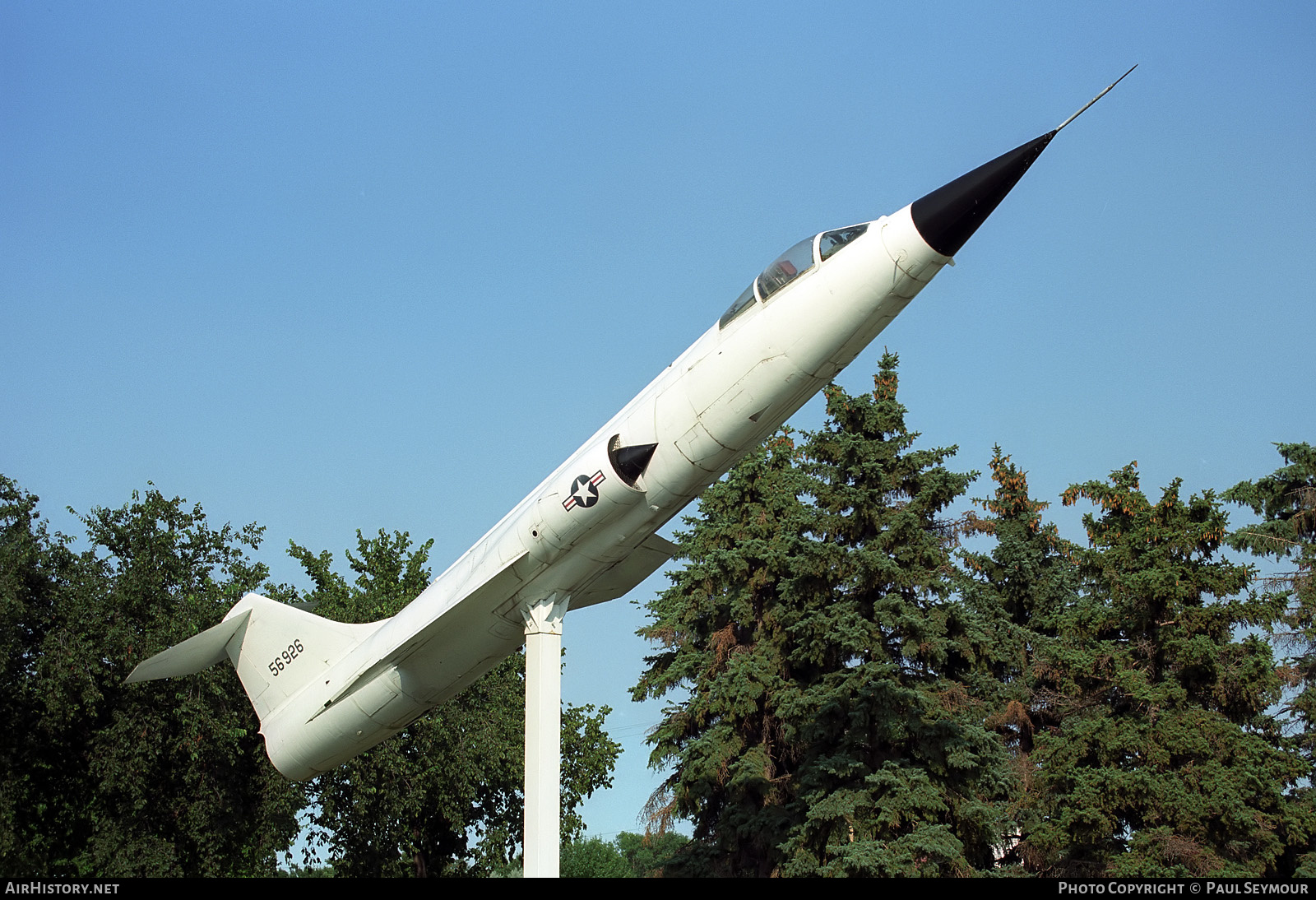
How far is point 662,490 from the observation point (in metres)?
10.6


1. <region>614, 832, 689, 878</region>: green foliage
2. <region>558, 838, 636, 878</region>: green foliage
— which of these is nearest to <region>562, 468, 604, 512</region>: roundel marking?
<region>614, 832, 689, 878</region>: green foliage

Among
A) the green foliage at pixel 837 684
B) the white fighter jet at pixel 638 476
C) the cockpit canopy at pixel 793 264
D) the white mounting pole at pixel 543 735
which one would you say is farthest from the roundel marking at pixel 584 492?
the green foliage at pixel 837 684

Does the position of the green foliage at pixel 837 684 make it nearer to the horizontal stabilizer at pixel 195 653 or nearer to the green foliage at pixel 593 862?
the horizontal stabilizer at pixel 195 653

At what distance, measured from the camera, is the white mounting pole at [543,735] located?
10.4 metres

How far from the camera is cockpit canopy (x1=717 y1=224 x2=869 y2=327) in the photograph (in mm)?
9883

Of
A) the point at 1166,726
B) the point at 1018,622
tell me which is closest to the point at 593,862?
the point at 1018,622

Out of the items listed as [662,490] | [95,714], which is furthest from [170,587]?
[662,490]

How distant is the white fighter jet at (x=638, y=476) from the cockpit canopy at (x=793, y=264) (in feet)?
0.05

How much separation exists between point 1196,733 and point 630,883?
39.6 feet

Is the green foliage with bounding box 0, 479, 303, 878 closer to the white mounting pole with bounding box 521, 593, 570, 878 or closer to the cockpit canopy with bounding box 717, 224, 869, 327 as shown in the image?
the white mounting pole with bounding box 521, 593, 570, 878

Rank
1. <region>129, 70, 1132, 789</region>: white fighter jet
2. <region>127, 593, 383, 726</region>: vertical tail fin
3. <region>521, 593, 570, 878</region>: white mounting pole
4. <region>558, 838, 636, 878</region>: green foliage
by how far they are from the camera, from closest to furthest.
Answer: <region>129, 70, 1132, 789</region>: white fighter jet < <region>521, 593, 570, 878</region>: white mounting pole < <region>127, 593, 383, 726</region>: vertical tail fin < <region>558, 838, 636, 878</region>: green foliage

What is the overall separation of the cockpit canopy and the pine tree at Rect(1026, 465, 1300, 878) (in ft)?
33.0

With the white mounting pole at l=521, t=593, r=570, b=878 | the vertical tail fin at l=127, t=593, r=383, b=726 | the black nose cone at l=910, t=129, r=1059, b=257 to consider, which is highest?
the black nose cone at l=910, t=129, r=1059, b=257

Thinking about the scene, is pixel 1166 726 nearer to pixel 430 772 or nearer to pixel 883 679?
pixel 883 679
